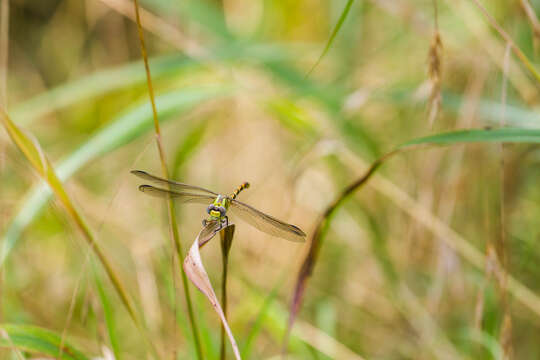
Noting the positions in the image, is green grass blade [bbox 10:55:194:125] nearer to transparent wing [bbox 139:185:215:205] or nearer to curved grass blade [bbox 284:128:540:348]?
transparent wing [bbox 139:185:215:205]

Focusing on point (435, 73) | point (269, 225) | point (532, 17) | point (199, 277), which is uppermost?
point (532, 17)

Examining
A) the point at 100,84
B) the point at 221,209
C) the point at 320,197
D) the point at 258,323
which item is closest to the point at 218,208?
the point at 221,209

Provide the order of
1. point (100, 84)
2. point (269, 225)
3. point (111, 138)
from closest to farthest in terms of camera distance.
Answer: point (269, 225) → point (111, 138) → point (100, 84)

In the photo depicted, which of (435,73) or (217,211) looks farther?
(217,211)

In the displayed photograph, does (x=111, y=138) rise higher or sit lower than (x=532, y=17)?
lower

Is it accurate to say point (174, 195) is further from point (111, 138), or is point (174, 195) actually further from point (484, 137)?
point (484, 137)

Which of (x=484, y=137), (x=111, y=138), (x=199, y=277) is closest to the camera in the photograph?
(x=199, y=277)

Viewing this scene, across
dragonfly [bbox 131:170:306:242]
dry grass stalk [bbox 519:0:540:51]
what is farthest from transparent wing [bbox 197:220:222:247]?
dry grass stalk [bbox 519:0:540:51]
